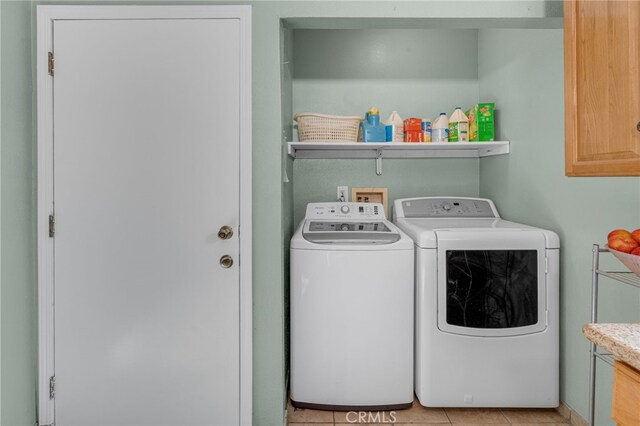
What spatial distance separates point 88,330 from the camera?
1900 millimetres

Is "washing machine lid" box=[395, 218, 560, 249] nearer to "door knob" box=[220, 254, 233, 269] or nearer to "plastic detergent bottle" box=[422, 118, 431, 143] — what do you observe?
"plastic detergent bottle" box=[422, 118, 431, 143]

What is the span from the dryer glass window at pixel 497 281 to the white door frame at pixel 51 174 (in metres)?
1.01

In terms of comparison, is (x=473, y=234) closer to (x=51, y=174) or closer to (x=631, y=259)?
(x=631, y=259)

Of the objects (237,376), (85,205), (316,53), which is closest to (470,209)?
(316,53)

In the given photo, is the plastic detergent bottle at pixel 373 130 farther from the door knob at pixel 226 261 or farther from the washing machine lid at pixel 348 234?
the door knob at pixel 226 261

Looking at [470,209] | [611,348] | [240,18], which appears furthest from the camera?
[470,209]

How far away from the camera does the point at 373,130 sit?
2.74m

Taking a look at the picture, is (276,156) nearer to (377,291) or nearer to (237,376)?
(377,291)

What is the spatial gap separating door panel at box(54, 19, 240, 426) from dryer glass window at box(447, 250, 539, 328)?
1.10 m

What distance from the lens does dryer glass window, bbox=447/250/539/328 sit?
213 cm

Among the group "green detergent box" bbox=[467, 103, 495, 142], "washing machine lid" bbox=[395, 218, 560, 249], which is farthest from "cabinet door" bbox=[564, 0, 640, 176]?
"green detergent box" bbox=[467, 103, 495, 142]

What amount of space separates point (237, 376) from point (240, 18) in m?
1.54

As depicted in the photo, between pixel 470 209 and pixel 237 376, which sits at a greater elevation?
pixel 470 209

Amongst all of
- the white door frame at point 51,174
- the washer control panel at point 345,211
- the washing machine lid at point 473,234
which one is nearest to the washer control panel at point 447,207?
the washer control panel at point 345,211
